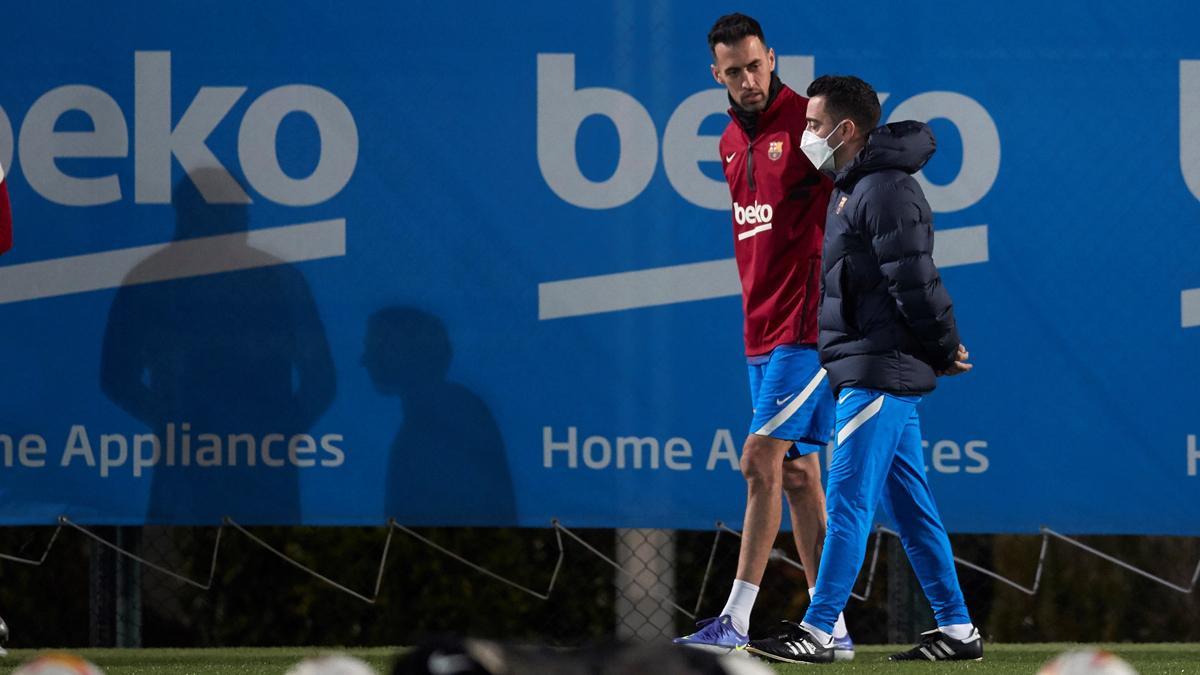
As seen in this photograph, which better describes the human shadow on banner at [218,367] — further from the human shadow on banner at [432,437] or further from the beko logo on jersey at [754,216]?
the beko logo on jersey at [754,216]

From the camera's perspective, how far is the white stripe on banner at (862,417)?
4.57 m

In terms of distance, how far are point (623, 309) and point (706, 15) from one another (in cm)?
109

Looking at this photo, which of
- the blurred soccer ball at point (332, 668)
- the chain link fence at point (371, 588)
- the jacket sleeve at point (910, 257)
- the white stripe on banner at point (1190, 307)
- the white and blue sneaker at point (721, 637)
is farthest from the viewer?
the chain link fence at point (371, 588)

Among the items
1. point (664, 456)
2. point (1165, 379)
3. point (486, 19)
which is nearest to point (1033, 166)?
point (1165, 379)

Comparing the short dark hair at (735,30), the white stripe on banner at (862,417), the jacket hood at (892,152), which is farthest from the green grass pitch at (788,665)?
the short dark hair at (735,30)

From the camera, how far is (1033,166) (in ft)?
18.9

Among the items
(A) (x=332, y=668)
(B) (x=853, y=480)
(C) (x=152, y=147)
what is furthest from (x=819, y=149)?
(A) (x=332, y=668)

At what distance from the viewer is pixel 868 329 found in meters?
4.59

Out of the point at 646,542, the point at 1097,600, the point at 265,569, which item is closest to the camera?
the point at 646,542

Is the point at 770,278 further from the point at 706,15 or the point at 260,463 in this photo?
the point at 260,463

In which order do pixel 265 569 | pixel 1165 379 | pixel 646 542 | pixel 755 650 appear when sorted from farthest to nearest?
pixel 265 569, pixel 646 542, pixel 1165 379, pixel 755 650

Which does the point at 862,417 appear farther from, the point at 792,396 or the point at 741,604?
the point at 741,604

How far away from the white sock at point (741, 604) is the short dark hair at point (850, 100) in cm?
142

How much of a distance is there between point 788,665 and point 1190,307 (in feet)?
6.85
